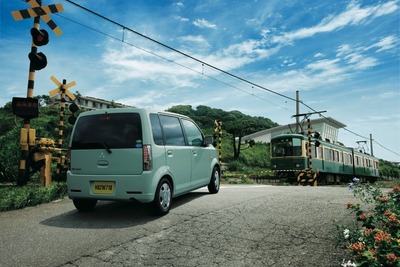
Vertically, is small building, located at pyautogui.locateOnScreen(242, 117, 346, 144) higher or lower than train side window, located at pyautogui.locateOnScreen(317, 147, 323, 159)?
higher

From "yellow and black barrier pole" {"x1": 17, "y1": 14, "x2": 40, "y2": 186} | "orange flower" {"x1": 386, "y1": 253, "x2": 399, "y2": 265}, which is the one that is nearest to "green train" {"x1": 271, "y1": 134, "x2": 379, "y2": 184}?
"yellow and black barrier pole" {"x1": 17, "y1": 14, "x2": 40, "y2": 186}

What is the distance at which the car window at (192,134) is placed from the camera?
628 cm

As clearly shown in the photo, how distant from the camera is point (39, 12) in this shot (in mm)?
8023

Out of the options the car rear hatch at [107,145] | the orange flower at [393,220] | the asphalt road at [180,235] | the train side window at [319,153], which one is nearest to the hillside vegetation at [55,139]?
the asphalt road at [180,235]

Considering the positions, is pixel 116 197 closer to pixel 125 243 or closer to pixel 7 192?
pixel 125 243

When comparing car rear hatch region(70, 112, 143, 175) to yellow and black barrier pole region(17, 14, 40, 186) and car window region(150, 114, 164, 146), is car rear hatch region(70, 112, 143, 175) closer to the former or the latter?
car window region(150, 114, 164, 146)

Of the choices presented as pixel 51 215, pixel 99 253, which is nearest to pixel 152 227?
pixel 99 253

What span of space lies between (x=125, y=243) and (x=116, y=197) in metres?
1.16

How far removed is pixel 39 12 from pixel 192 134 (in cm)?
537

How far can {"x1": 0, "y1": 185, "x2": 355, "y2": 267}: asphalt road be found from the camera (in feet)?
10.9

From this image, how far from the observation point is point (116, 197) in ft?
15.9

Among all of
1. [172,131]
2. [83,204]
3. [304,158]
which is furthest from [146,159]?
[304,158]

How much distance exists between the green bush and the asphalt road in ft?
0.88

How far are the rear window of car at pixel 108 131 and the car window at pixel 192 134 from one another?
150cm
